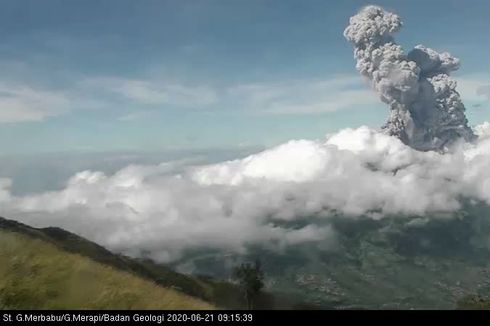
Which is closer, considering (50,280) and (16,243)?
(50,280)
